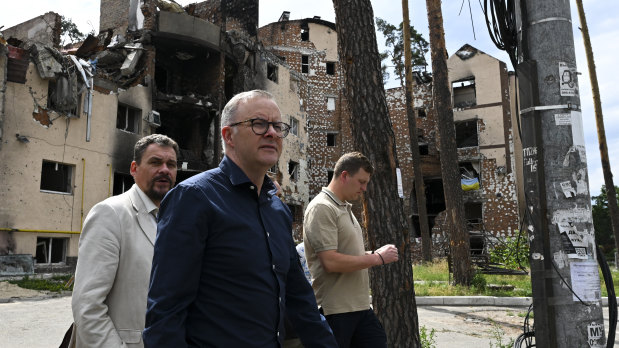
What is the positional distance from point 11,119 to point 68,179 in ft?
9.29

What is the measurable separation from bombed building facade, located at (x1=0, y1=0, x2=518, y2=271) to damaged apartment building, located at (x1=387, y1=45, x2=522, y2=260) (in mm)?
71

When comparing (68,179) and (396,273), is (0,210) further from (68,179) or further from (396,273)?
(396,273)

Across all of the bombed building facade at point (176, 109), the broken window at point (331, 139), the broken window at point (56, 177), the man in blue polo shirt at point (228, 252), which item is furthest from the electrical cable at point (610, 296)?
the broken window at point (331, 139)

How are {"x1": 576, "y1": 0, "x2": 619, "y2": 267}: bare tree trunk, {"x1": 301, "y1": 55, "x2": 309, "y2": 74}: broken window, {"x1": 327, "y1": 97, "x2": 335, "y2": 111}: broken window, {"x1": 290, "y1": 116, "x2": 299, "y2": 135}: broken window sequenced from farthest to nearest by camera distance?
{"x1": 301, "y1": 55, "x2": 309, "y2": 74}: broken window < {"x1": 327, "y1": 97, "x2": 335, "y2": 111}: broken window < {"x1": 290, "y1": 116, "x2": 299, "y2": 135}: broken window < {"x1": 576, "y1": 0, "x2": 619, "y2": 267}: bare tree trunk

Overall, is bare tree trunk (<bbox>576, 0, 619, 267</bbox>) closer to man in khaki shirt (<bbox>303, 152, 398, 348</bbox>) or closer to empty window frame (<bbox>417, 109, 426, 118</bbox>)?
empty window frame (<bbox>417, 109, 426, 118</bbox>)

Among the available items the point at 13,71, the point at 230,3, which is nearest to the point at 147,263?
the point at 13,71

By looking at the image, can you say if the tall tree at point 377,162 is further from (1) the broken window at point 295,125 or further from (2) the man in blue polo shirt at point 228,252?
(1) the broken window at point 295,125

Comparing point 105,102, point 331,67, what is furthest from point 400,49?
point 105,102

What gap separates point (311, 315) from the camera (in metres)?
2.30

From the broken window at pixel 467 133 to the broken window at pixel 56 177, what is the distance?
23342 millimetres

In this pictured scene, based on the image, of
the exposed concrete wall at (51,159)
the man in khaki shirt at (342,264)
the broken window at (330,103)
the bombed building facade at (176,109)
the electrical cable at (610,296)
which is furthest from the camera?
the broken window at (330,103)

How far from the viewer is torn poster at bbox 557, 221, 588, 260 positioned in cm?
246

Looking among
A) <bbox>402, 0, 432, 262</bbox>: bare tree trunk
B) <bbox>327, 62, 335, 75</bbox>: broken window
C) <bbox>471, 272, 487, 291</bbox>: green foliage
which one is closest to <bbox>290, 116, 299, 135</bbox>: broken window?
<bbox>327, 62, 335, 75</bbox>: broken window

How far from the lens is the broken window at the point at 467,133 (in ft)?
101
